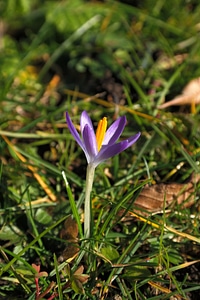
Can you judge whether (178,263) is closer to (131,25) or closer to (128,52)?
(128,52)

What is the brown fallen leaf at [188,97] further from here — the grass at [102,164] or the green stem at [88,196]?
the green stem at [88,196]

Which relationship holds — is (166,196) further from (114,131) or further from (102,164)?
(114,131)

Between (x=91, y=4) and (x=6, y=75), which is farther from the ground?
(x=91, y=4)

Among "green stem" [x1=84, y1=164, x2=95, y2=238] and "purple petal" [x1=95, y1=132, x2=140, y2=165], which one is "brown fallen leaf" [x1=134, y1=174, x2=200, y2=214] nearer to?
"green stem" [x1=84, y1=164, x2=95, y2=238]

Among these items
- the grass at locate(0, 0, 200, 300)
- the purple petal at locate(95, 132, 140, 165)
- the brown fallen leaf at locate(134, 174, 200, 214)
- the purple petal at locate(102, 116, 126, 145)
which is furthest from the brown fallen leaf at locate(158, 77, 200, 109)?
the purple petal at locate(95, 132, 140, 165)

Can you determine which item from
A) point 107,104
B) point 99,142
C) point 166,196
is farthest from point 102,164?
point 99,142

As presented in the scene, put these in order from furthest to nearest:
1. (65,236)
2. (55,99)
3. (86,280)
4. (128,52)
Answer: (128,52)
(55,99)
(65,236)
(86,280)

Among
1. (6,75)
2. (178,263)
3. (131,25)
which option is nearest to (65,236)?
(178,263)
